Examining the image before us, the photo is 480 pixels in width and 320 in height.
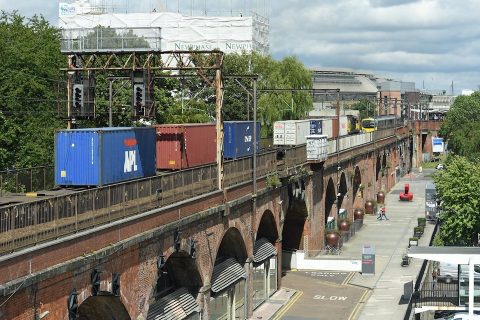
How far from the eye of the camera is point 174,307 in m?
34.0

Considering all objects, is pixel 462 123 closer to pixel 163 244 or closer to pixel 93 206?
pixel 163 244

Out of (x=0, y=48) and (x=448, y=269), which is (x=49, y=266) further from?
(x=0, y=48)

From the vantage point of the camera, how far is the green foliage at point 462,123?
4003 inches

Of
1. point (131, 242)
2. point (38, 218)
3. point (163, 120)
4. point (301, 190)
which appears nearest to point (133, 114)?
point (131, 242)

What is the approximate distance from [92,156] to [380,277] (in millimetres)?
29998

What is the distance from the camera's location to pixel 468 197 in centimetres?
5206

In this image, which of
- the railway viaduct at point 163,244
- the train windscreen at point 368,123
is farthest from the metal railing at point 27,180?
the train windscreen at point 368,123

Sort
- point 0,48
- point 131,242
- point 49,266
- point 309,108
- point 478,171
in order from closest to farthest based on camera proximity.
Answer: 1. point 49,266
2. point 131,242
3. point 478,171
4. point 0,48
5. point 309,108

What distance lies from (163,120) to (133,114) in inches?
1387

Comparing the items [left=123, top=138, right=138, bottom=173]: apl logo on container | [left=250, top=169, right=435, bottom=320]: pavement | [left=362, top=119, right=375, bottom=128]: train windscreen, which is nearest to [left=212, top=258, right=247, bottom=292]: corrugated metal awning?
[left=250, top=169, right=435, bottom=320]: pavement

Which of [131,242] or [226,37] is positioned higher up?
[226,37]

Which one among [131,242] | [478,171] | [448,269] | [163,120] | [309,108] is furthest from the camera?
[309,108]

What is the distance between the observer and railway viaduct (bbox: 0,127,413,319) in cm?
2222

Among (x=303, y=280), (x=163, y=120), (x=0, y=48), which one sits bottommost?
(x=303, y=280)
